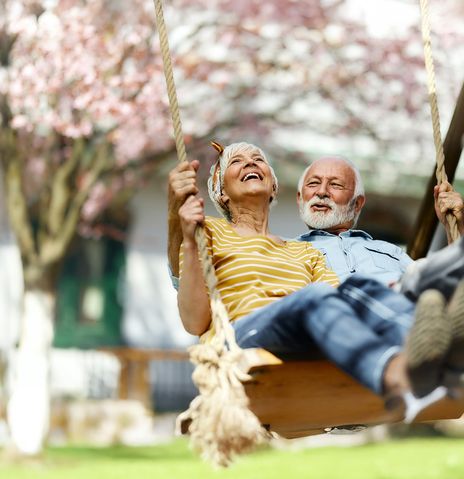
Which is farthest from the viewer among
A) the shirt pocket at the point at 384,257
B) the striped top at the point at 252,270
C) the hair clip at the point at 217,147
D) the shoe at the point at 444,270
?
the shirt pocket at the point at 384,257

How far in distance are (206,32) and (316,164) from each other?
5360mm

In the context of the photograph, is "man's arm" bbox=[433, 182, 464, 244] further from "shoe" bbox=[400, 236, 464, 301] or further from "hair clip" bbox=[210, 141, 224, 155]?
"shoe" bbox=[400, 236, 464, 301]

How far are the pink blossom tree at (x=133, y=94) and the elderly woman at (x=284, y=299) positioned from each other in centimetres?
464

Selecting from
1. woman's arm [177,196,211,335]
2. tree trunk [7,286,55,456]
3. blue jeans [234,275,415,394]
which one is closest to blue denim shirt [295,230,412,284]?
woman's arm [177,196,211,335]

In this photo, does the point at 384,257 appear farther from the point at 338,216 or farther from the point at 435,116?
the point at 435,116

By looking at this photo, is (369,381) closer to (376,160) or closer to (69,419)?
(69,419)

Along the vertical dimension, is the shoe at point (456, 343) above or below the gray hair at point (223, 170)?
below

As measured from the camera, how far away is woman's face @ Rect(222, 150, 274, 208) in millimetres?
2633

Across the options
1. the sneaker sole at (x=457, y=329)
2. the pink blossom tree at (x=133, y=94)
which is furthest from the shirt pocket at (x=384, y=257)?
the pink blossom tree at (x=133, y=94)

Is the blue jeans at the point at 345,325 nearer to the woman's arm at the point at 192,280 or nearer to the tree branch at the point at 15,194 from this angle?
the woman's arm at the point at 192,280

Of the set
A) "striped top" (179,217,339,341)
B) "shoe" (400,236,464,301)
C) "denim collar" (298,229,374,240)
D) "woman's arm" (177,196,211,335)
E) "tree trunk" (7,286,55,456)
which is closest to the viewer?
"shoe" (400,236,464,301)

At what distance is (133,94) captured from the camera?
24.3ft

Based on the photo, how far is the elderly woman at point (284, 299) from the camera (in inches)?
66.9

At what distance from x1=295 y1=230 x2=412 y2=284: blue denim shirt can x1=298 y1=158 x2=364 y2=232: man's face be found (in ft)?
0.20
